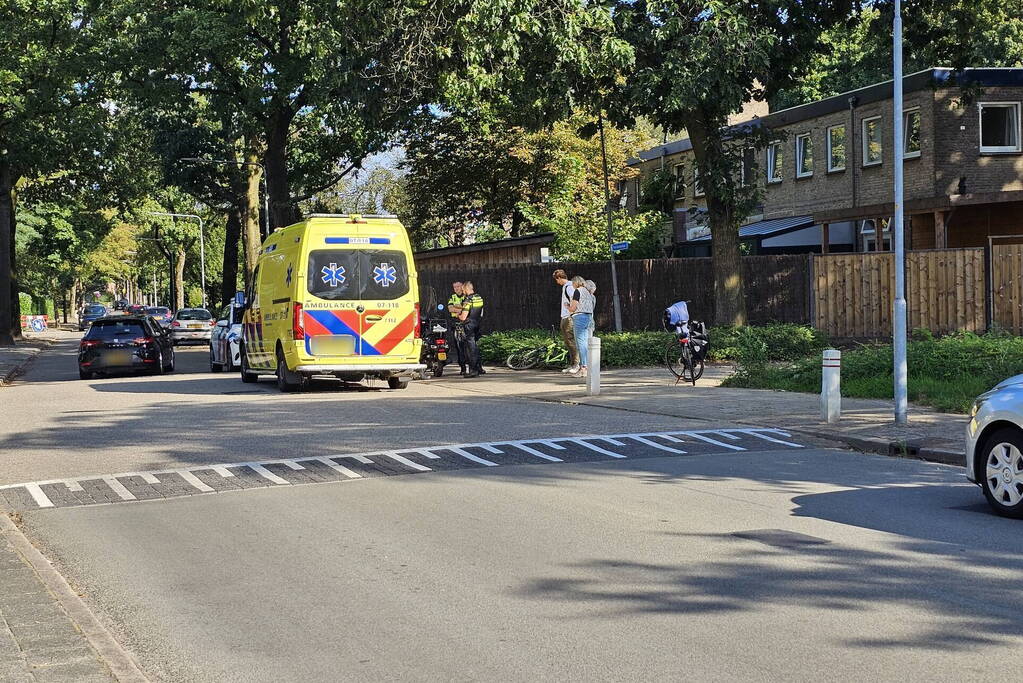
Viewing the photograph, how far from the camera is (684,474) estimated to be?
10.8m

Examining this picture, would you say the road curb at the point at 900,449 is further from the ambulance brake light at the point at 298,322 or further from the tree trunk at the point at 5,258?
the tree trunk at the point at 5,258

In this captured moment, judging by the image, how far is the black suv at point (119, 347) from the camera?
27719 mm

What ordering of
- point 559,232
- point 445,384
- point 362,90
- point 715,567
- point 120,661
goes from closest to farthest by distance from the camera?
point 120,661 → point 715,567 → point 445,384 → point 362,90 → point 559,232

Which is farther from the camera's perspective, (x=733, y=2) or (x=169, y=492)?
(x=733, y=2)

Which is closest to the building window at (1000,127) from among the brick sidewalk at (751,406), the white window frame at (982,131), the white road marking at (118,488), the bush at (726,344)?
the white window frame at (982,131)

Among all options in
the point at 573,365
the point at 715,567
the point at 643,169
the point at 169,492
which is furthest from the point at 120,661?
the point at 643,169

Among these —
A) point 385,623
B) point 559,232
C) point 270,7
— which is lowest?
point 385,623

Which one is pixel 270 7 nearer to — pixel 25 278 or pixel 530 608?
pixel 530 608

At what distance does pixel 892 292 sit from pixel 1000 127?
928 cm

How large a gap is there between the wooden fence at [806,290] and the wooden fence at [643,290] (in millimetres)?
25

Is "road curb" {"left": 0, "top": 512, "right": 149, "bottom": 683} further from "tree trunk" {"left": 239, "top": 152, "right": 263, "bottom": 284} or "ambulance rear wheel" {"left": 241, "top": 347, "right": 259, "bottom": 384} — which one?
"tree trunk" {"left": 239, "top": 152, "right": 263, "bottom": 284}

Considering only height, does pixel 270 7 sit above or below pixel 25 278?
above

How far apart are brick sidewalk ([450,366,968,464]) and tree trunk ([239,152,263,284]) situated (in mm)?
21177

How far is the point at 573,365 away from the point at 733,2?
7.43 m
